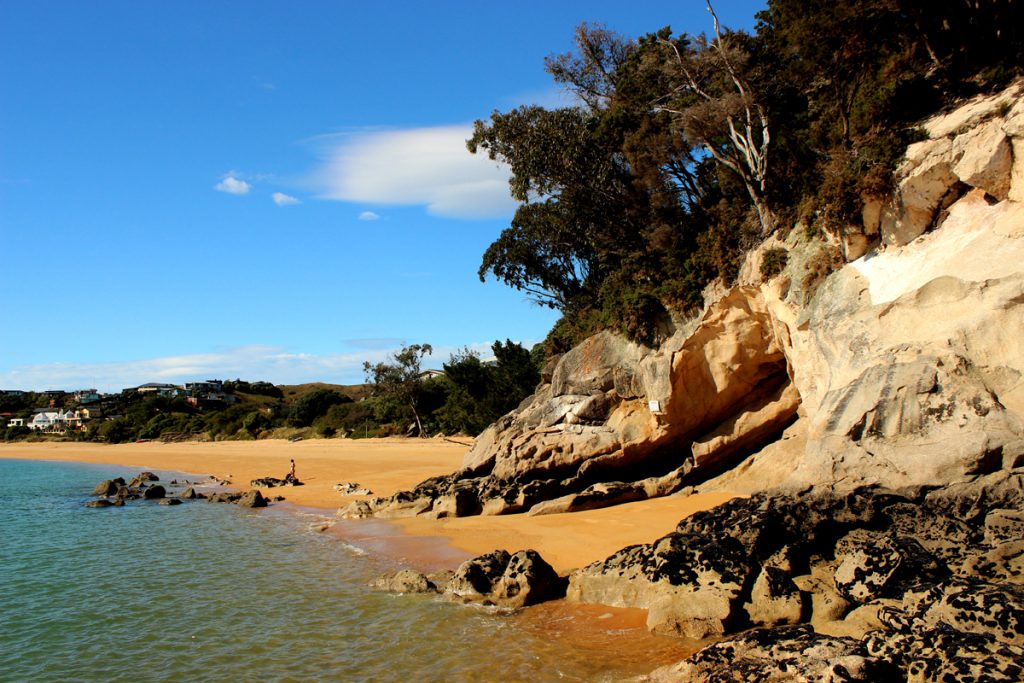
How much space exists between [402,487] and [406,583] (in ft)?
45.0

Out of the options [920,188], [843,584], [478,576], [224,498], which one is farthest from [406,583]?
[224,498]

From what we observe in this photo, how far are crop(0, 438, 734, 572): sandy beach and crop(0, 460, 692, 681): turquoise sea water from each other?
5.75 feet

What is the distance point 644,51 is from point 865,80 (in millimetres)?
9969

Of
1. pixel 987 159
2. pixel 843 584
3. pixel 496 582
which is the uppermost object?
pixel 987 159

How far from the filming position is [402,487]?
25.2m

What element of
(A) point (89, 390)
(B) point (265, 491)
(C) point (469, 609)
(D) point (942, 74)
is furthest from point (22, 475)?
(A) point (89, 390)

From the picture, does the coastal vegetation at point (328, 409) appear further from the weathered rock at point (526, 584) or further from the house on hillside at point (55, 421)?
the weathered rock at point (526, 584)

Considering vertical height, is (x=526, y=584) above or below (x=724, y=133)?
below

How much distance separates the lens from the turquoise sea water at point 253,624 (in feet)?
27.8

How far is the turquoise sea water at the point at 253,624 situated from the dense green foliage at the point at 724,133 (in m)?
10.0

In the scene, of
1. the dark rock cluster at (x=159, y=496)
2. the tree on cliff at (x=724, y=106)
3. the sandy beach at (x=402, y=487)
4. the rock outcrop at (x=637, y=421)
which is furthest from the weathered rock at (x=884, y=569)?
the dark rock cluster at (x=159, y=496)

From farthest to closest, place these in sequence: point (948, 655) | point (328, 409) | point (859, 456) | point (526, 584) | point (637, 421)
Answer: point (328, 409), point (637, 421), point (859, 456), point (526, 584), point (948, 655)

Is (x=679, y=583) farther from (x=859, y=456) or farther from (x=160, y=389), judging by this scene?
(x=160, y=389)

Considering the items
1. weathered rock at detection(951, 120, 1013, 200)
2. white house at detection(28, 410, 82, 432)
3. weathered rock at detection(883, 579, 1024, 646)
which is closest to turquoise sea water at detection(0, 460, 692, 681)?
weathered rock at detection(883, 579, 1024, 646)
